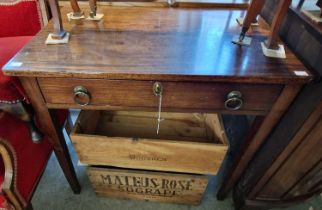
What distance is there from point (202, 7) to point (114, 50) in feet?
1.52

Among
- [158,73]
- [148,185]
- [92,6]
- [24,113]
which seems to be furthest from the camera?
[148,185]

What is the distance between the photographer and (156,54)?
631 mm

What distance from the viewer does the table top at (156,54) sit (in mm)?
563

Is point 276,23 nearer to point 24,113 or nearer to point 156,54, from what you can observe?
point 156,54

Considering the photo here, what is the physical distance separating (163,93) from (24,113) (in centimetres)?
43

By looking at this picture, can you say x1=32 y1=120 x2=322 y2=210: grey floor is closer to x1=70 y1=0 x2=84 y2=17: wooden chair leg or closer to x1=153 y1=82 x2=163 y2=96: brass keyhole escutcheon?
x1=153 y1=82 x2=163 y2=96: brass keyhole escutcheon

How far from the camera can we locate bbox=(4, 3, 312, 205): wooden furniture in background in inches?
22.3

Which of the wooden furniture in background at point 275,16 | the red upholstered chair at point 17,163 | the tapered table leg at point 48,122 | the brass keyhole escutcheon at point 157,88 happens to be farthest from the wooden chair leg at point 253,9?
the red upholstered chair at point 17,163

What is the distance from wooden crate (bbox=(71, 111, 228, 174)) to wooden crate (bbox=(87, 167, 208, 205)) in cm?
4

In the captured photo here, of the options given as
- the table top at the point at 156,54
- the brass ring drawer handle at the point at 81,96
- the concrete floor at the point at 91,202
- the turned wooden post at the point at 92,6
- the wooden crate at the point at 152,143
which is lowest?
the concrete floor at the point at 91,202

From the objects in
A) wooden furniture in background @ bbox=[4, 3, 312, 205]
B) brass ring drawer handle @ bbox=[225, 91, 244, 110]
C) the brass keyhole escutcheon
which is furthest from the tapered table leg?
brass ring drawer handle @ bbox=[225, 91, 244, 110]

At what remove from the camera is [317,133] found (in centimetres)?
64

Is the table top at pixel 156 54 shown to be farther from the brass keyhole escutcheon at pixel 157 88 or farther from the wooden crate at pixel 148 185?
the wooden crate at pixel 148 185

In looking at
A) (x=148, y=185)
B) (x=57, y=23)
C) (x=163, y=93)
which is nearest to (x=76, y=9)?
(x=57, y=23)
